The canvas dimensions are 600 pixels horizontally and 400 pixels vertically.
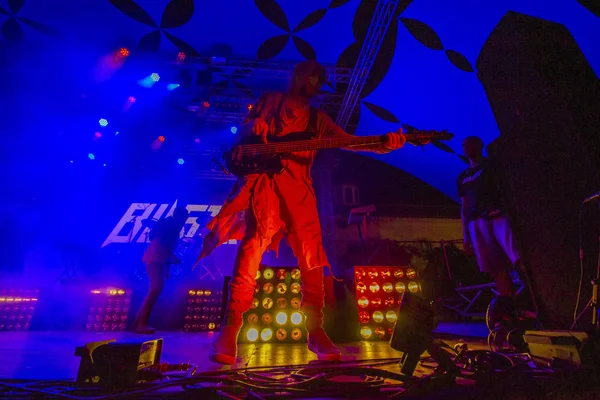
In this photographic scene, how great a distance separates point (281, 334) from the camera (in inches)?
117

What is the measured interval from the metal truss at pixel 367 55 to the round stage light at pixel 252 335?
17.0ft

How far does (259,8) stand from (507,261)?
5634 millimetres

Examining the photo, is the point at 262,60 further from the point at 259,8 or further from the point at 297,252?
the point at 297,252

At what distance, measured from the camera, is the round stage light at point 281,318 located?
3012 mm

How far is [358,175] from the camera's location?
38.7ft

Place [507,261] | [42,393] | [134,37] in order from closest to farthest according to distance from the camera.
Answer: [42,393]
[507,261]
[134,37]

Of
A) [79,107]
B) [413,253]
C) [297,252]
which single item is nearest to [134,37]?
[79,107]

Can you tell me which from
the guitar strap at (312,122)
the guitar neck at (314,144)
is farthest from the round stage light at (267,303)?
the guitar strap at (312,122)

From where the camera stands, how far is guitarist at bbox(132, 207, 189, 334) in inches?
176

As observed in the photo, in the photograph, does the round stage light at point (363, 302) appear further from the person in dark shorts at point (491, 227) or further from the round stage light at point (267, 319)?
the person in dark shorts at point (491, 227)

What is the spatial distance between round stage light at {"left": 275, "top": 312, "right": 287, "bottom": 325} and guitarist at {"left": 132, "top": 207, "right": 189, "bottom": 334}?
2370mm

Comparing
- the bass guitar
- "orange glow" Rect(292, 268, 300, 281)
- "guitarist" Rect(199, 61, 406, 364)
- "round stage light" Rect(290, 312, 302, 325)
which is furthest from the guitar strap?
"round stage light" Rect(290, 312, 302, 325)

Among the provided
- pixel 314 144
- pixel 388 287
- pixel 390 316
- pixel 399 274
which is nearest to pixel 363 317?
pixel 390 316

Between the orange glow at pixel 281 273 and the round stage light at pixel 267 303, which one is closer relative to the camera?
the round stage light at pixel 267 303
